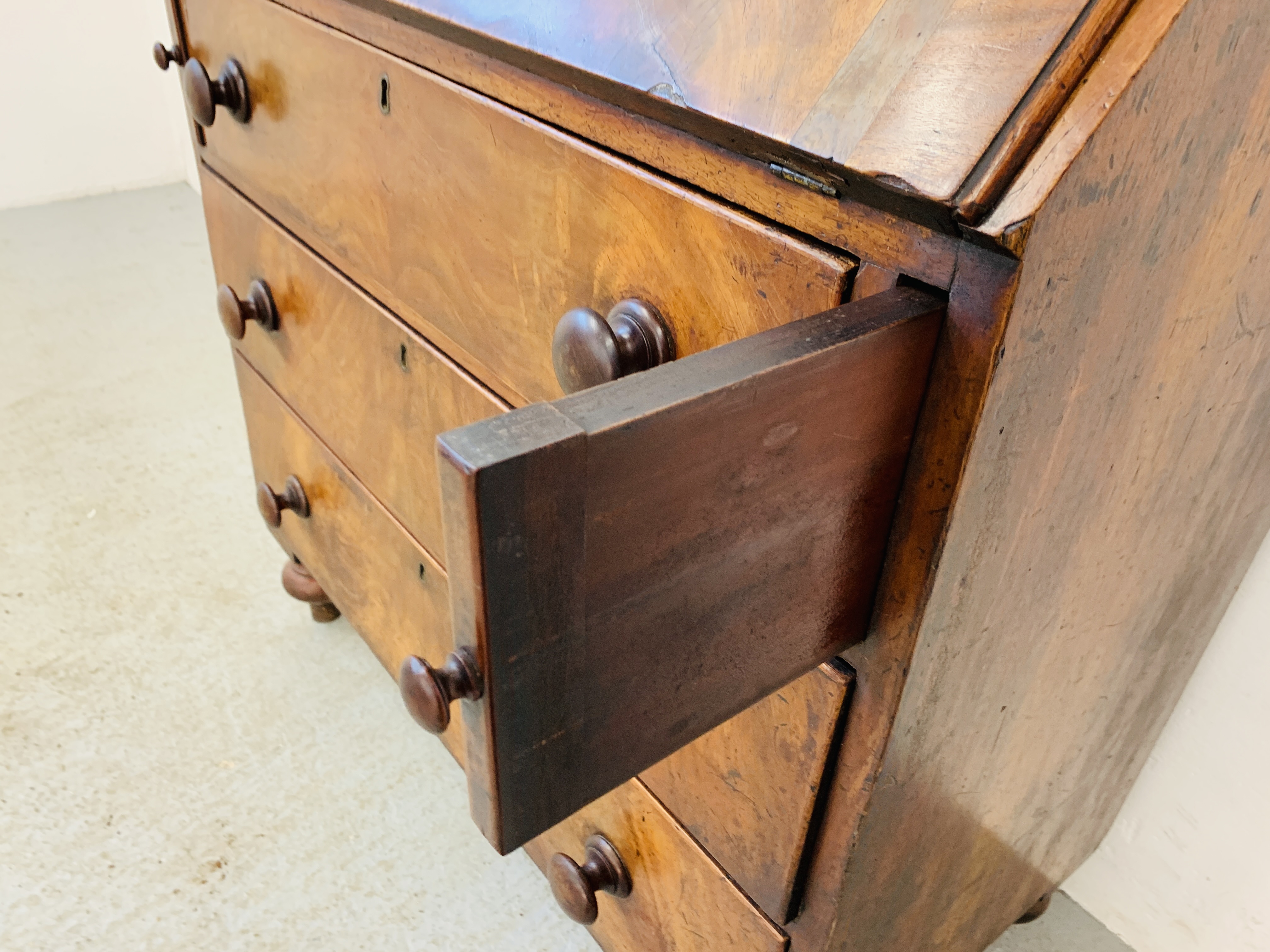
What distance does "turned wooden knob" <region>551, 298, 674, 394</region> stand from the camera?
475 millimetres

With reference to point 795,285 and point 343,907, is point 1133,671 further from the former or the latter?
point 343,907

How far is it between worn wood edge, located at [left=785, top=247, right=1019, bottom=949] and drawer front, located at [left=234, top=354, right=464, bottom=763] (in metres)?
0.40

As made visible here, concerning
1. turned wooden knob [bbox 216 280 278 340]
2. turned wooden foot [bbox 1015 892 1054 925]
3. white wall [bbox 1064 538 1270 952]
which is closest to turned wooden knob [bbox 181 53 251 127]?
turned wooden knob [bbox 216 280 278 340]

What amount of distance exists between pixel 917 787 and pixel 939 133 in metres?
0.37

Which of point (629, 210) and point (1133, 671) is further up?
point (629, 210)

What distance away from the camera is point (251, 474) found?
1.63 metres

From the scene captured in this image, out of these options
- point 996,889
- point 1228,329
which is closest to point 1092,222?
point 1228,329

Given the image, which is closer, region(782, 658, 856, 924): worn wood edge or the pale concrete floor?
region(782, 658, 856, 924): worn wood edge

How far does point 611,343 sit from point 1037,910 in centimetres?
81

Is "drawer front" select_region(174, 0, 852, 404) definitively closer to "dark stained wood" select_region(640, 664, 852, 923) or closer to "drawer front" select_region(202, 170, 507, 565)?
"drawer front" select_region(202, 170, 507, 565)

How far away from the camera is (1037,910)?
3.17 ft

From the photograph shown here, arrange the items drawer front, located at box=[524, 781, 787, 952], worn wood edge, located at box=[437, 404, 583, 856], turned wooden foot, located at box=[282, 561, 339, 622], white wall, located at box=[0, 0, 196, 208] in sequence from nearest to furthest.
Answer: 1. worn wood edge, located at box=[437, 404, 583, 856]
2. drawer front, located at box=[524, 781, 787, 952]
3. turned wooden foot, located at box=[282, 561, 339, 622]
4. white wall, located at box=[0, 0, 196, 208]

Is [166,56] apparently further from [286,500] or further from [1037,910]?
[1037,910]

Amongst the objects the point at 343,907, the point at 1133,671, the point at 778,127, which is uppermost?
the point at 778,127
